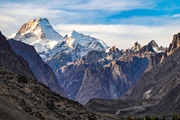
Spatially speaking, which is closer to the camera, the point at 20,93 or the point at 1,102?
the point at 1,102

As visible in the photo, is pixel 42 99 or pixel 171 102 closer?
pixel 42 99

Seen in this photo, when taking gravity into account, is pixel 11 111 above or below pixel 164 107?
above

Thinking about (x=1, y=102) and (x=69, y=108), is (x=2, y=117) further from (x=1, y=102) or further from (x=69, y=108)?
(x=69, y=108)

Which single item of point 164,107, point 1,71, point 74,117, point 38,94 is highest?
point 1,71

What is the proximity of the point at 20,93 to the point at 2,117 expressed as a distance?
3048cm

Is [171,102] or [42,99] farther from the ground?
[42,99]

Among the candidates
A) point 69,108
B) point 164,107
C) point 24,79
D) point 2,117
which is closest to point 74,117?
point 69,108

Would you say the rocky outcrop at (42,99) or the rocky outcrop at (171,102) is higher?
the rocky outcrop at (42,99)

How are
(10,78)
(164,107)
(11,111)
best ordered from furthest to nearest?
(164,107) → (10,78) → (11,111)

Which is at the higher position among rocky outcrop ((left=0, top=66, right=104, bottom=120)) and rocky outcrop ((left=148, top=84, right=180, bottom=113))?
A: rocky outcrop ((left=0, top=66, right=104, bottom=120))

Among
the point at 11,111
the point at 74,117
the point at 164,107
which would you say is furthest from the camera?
the point at 164,107

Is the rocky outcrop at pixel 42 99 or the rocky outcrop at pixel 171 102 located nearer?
the rocky outcrop at pixel 42 99

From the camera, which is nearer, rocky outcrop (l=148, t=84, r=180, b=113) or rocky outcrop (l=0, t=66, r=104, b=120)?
rocky outcrop (l=0, t=66, r=104, b=120)

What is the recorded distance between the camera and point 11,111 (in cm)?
4012
